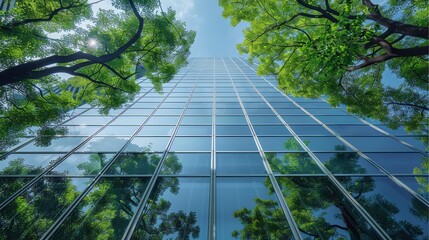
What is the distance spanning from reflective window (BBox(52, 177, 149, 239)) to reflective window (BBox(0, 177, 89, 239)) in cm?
44

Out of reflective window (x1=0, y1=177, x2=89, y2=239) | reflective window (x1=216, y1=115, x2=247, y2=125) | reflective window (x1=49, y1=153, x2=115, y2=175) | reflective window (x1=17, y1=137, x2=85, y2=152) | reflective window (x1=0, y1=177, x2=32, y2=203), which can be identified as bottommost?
reflective window (x1=0, y1=177, x2=89, y2=239)

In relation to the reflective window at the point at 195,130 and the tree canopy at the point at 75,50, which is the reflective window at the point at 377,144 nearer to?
the reflective window at the point at 195,130

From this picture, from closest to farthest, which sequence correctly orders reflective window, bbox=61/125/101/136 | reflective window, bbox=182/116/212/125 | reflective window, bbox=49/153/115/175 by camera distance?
reflective window, bbox=49/153/115/175 → reflective window, bbox=61/125/101/136 → reflective window, bbox=182/116/212/125

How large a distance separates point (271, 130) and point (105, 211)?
25.0 ft

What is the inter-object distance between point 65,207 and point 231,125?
7567 millimetres

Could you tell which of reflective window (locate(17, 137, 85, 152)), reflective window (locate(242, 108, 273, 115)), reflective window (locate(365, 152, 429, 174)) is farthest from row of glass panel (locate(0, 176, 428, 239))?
reflective window (locate(242, 108, 273, 115))

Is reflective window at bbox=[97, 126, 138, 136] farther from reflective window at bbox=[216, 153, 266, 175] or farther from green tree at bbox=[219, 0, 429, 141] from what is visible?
green tree at bbox=[219, 0, 429, 141]

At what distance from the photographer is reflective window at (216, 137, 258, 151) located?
9086mm

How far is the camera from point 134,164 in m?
8.10

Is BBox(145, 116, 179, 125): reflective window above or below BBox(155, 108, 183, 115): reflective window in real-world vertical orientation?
below

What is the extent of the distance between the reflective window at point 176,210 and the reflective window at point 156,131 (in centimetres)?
385

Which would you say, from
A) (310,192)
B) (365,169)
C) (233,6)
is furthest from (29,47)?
(365,169)

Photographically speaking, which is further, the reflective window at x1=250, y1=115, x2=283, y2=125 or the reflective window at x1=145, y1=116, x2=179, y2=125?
the reflective window at x1=145, y1=116, x2=179, y2=125

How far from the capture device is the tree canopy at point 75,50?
26.3ft
